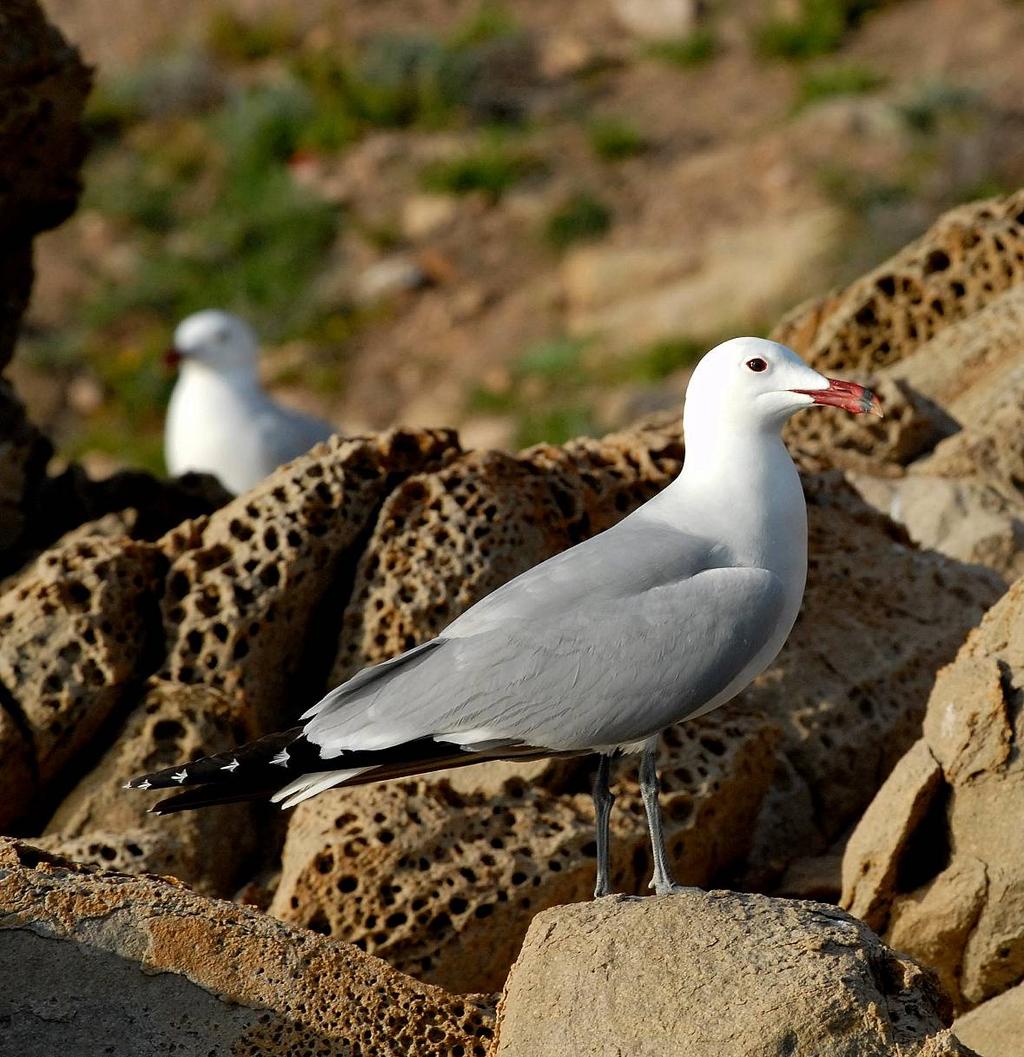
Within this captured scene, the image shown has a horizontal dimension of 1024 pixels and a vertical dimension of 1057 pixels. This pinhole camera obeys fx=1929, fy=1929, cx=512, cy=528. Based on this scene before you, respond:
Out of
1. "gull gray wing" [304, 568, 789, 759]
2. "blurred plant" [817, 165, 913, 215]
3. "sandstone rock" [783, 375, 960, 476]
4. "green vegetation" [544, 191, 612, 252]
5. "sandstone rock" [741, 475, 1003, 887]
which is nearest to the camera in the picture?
"gull gray wing" [304, 568, 789, 759]

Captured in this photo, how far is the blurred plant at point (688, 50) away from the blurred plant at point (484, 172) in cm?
205

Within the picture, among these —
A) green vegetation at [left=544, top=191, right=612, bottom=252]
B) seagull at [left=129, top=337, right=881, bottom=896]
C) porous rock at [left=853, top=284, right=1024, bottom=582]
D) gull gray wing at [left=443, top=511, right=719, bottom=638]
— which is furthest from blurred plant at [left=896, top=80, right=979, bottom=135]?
gull gray wing at [left=443, top=511, right=719, bottom=638]

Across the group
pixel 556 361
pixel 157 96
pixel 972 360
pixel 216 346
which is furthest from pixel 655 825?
pixel 157 96

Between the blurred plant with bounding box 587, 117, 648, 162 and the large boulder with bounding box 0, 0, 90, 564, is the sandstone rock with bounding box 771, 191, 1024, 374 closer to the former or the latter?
the large boulder with bounding box 0, 0, 90, 564

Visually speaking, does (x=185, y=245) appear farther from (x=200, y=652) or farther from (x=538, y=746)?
(x=538, y=746)

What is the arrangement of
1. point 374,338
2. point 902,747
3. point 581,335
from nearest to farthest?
point 902,747 < point 581,335 < point 374,338

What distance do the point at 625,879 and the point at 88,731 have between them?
1.69 meters

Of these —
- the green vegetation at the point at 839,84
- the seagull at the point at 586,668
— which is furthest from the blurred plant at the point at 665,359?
the seagull at the point at 586,668

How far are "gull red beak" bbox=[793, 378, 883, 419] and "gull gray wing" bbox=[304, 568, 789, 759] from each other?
0.54 metres

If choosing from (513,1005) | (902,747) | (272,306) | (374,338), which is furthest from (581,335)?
(513,1005)

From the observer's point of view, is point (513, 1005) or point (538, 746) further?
point (538, 746)

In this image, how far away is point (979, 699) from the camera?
194 inches

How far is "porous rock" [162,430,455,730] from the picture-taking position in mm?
5930

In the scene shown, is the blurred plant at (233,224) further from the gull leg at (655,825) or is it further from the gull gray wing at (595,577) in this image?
the gull leg at (655,825)
